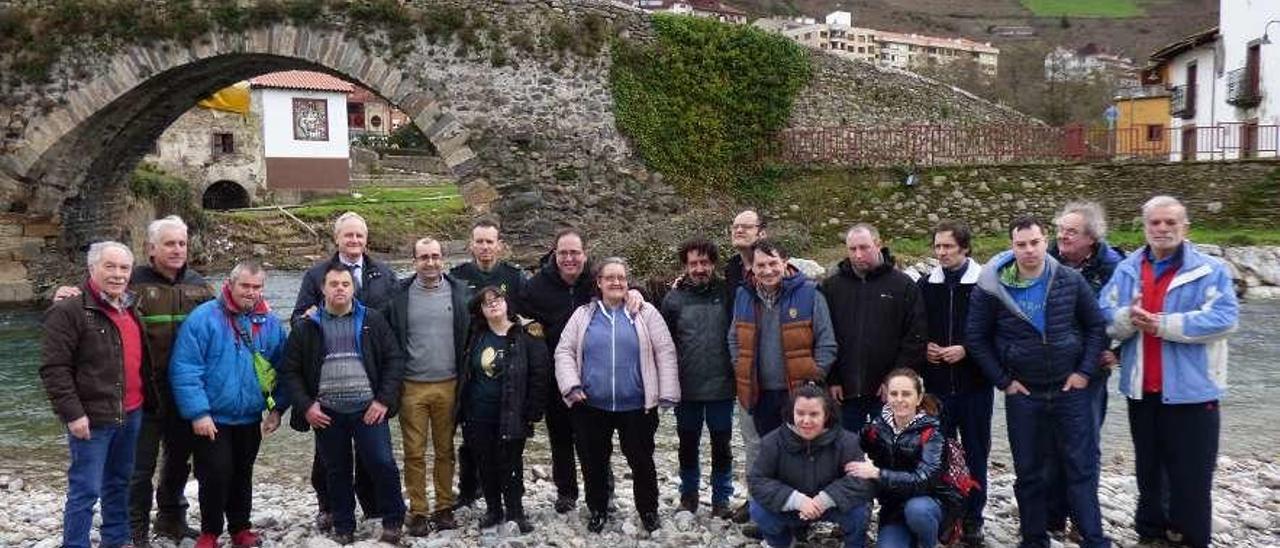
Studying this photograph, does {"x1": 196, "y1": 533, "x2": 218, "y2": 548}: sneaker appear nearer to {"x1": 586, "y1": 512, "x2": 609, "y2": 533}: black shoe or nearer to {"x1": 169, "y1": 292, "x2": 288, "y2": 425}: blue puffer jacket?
{"x1": 169, "y1": 292, "x2": 288, "y2": 425}: blue puffer jacket

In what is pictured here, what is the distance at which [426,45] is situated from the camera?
48.5 ft

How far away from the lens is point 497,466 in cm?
537

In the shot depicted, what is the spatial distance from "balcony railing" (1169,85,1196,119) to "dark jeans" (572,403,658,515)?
28287mm

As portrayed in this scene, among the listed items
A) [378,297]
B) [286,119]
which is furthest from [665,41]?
[286,119]

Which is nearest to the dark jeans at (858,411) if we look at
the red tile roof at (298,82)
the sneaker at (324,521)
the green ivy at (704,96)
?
the sneaker at (324,521)

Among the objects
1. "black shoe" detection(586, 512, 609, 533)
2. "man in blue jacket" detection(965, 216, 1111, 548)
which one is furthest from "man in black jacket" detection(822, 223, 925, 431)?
"black shoe" detection(586, 512, 609, 533)

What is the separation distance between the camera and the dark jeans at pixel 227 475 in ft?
16.0

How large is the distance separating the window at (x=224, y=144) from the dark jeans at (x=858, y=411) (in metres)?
29.3

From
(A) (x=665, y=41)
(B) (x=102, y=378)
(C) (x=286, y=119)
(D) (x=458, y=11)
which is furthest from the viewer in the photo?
(C) (x=286, y=119)

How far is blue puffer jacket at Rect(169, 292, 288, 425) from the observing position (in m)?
4.77

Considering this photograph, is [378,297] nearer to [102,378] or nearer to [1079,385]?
[102,378]

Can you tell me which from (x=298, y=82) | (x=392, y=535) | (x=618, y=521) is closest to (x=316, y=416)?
(x=392, y=535)

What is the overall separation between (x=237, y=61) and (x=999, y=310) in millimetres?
13208

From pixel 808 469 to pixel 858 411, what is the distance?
69 cm
